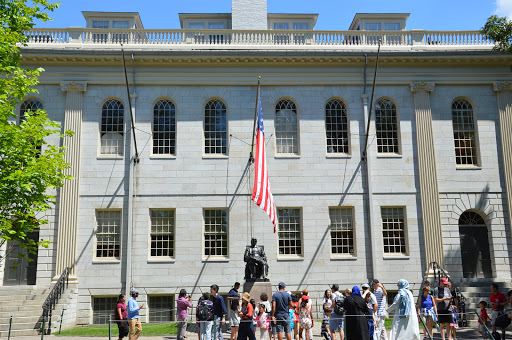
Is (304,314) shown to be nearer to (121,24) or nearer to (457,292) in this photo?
(457,292)

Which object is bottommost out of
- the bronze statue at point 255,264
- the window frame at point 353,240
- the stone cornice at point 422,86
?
the bronze statue at point 255,264

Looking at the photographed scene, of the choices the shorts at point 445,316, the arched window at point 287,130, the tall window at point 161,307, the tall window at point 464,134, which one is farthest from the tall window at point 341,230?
the shorts at point 445,316

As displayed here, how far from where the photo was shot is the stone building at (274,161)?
2298cm

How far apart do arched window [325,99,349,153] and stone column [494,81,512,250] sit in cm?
740

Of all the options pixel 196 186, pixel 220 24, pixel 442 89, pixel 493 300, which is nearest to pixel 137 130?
pixel 196 186

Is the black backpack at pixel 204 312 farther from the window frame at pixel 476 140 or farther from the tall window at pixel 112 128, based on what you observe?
the window frame at pixel 476 140

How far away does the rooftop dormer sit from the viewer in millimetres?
30453

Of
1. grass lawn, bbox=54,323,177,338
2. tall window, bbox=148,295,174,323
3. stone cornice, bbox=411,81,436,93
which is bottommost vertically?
grass lawn, bbox=54,323,177,338

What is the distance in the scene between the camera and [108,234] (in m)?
23.2

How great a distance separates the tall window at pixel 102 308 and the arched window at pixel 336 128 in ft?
39.3

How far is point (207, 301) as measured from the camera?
1410 cm

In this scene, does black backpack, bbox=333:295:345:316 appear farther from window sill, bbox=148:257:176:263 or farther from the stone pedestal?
window sill, bbox=148:257:176:263

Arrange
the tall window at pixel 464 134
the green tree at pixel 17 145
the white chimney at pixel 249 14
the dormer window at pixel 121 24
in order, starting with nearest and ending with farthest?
1. the green tree at pixel 17 145
2. the tall window at pixel 464 134
3. the white chimney at pixel 249 14
4. the dormer window at pixel 121 24

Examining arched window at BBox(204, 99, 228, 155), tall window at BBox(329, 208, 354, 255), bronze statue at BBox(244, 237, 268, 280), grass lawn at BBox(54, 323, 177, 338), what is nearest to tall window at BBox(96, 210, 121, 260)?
grass lawn at BBox(54, 323, 177, 338)
